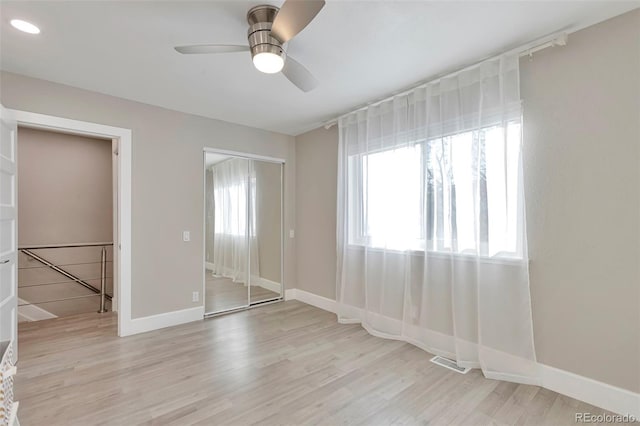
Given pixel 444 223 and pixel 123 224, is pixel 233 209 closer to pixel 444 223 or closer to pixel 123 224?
pixel 123 224

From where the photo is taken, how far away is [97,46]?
2.22 metres

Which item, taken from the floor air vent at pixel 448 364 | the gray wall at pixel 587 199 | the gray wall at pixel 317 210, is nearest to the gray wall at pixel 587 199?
the gray wall at pixel 587 199

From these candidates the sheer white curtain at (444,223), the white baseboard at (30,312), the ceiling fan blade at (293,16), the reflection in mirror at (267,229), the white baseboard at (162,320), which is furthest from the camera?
the reflection in mirror at (267,229)

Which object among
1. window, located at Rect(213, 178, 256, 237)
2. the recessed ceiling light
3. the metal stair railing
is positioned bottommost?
the metal stair railing

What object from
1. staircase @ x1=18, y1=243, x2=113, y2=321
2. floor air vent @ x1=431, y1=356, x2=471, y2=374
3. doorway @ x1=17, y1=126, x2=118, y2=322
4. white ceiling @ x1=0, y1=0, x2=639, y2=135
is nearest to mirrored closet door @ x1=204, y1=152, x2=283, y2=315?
white ceiling @ x1=0, y1=0, x2=639, y2=135

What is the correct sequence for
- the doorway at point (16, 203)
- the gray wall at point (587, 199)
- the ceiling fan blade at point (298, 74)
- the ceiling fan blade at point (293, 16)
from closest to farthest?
the ceiling fan blade at point (293, 16) < the gray wall at point (587, 199) < the ceiling fan blade at point (298, 74) < the doorway at point (16, 203)

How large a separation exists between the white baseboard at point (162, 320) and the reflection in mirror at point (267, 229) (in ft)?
2.75

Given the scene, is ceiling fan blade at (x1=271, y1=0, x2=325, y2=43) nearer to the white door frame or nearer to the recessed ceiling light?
the recessed ceiling light

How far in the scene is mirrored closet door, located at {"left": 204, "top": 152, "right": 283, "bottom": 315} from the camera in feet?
12.9

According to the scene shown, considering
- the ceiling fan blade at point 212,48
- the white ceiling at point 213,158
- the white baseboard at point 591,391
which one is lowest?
the white baseboard at point 591,391

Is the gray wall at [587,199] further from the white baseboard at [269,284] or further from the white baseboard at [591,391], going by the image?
the white baseboard at [269,284]

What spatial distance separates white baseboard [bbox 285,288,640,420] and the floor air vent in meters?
0.55

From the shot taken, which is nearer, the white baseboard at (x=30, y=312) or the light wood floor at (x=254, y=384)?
the light wood floor at (x=254, y=384)

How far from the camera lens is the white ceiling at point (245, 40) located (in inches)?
71.9
